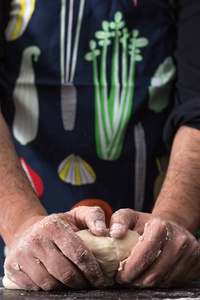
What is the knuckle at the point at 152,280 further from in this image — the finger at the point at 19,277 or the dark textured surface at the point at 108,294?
the finger at the point at 19,277

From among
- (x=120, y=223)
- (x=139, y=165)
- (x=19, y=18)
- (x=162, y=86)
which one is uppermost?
(x=19, y=18)

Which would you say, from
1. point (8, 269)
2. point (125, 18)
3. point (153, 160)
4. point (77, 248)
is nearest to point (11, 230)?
point (8, 269)

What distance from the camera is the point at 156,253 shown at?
88 centimetres

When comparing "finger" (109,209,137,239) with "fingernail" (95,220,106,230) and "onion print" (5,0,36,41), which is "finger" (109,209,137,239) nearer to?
"fingernail" (95,220,106,230)

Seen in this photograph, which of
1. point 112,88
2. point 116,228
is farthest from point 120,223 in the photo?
point 112,88

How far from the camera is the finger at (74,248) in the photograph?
84 centimetres

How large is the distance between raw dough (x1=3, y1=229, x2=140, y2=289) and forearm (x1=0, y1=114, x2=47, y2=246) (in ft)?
0.42

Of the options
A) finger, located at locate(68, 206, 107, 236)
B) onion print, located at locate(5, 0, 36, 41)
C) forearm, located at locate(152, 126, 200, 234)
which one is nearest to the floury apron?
onion print, located at locate(5, 0, 36, 41)

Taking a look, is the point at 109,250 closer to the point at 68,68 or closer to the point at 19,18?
the point at 68,68

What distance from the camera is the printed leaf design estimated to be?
4.60ft

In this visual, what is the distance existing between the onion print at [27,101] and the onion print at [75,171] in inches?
4.9

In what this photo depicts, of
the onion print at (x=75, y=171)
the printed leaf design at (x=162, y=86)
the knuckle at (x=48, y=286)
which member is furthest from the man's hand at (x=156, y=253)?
the printed leaf design at (x=162, y=86)

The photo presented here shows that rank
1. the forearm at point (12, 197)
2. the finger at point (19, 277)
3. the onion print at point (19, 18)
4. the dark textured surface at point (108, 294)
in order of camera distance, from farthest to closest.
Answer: the onion print at point (19, 18), the forearm at point (12, 197), the finger at point (19, 277), the dark textured surface at point (108, 294)

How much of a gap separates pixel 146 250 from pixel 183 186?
33cm
